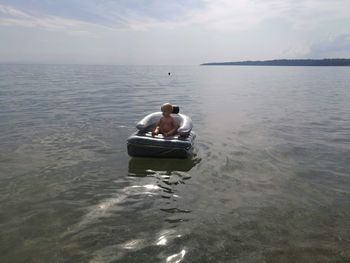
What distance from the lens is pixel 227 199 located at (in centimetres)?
752

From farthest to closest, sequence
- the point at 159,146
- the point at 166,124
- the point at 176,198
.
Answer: the point at 166,124 < the point at 159,146 < the point at 176,198

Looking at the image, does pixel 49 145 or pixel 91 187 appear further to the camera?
pixel 49 145

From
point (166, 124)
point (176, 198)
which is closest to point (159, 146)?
point (166, 124)

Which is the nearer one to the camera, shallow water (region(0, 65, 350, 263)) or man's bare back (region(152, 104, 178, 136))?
shallow water (region(0, 65, 350, 263))

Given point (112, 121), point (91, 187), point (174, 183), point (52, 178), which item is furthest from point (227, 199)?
point (112, 121)

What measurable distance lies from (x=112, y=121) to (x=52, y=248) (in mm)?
11437

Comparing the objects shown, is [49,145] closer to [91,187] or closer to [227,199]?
[91,187]

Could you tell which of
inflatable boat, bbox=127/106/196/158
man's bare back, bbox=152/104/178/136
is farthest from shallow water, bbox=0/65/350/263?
man's bare back, bbox=152/104/178/136

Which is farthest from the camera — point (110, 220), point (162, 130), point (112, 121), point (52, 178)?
point (112, 121)

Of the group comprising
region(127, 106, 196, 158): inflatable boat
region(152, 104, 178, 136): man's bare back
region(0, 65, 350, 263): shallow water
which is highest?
region(152, 104, 178, 136): man's bare back

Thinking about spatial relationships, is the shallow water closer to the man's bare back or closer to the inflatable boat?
the inflatable boat

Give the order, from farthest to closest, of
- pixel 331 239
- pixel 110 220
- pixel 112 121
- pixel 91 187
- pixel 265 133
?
pixel 112 121, pixel 265 133, pixel 91 187, pixel 110 220, pixel 331 239

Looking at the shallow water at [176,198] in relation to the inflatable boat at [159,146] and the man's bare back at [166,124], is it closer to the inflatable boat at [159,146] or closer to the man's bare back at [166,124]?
the inflatable boat at [159,146]

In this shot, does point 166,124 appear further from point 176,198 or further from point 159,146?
point 176,198
